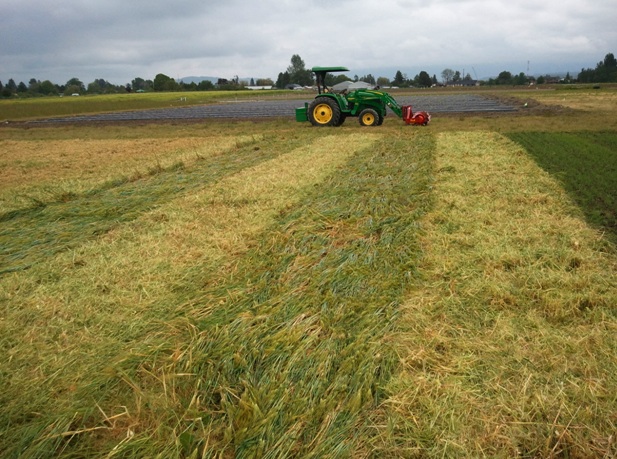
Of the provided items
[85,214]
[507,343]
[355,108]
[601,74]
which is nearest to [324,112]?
[355,108]

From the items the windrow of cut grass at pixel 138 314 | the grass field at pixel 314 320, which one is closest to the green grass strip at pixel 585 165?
the grass field at pixel 314 320

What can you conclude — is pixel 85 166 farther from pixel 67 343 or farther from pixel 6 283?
pixel 67 343

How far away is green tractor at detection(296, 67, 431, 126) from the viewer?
1725 cm

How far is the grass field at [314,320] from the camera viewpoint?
2549 mm

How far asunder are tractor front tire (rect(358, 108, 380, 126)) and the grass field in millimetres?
9504

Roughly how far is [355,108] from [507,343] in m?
15.5

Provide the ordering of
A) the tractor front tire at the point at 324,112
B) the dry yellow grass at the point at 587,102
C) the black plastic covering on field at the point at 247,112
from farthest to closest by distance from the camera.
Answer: the black plastic covering on field at the point at 247,112
the dry yellow grass at the point at 587,102
the tractor front tire at the point at 324,112

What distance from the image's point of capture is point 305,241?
542 centimetres

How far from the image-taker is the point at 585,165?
31.0 feet

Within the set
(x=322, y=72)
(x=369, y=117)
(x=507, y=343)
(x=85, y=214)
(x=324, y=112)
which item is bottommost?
(x=507, y=343)

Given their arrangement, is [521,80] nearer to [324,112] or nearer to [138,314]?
[324,112]

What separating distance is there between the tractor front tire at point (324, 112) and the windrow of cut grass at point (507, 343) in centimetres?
1199

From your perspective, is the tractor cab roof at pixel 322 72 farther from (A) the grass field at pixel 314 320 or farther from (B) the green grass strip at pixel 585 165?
(A) the grass field at pixel 314 320

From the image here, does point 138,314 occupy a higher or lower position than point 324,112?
lower
